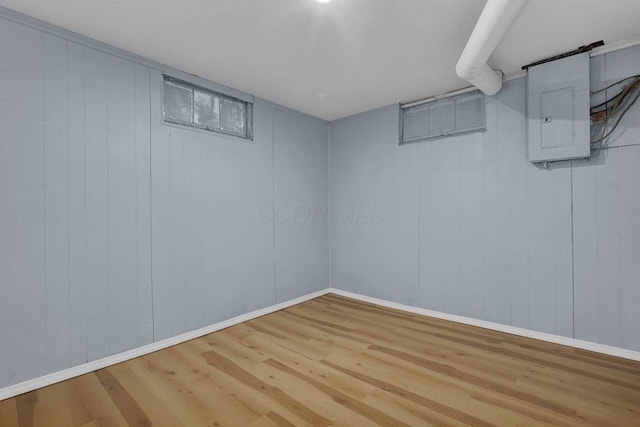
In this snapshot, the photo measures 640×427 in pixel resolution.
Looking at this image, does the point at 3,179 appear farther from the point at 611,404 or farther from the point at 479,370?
the point at 611,404

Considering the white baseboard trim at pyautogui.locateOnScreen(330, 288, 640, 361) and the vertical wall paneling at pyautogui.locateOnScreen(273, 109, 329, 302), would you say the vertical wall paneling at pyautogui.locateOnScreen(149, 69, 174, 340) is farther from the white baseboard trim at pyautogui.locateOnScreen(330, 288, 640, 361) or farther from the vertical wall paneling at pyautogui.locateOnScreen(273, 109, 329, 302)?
the white baseboard trim at pyautogui.locateOnScreen(330, 288, 640, 361)

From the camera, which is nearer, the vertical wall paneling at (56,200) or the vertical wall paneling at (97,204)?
the vertical wall paneling at (56,200)

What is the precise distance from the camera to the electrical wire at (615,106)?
2.47 metres

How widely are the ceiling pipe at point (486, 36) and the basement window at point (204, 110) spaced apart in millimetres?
2310

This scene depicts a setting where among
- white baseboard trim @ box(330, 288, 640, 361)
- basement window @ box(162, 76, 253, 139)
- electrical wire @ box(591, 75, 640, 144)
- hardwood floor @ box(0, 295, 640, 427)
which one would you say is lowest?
hardwood floor @ box(0, 295, 640, 427)

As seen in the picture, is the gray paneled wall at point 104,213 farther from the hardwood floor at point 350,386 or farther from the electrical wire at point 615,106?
the electrical wire at point 615,106

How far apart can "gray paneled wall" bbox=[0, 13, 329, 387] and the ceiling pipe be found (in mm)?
2337

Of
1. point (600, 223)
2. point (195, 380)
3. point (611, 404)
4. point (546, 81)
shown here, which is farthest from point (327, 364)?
point (546, 81)

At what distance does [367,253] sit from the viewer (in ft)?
13.8

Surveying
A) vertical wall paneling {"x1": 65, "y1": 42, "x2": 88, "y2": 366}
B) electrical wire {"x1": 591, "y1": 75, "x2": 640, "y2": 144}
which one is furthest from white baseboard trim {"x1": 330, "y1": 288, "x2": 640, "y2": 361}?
vertical wall paneling {"x1": 65, "y1": 42, "x2": 88, "y2": 366}

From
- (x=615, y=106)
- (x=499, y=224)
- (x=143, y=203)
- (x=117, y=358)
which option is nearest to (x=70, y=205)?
(x=143, y=203)

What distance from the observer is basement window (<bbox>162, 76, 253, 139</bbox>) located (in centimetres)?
290

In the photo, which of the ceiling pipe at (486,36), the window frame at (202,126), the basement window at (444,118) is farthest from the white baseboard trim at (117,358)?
the ceiling pipe at (486,36)

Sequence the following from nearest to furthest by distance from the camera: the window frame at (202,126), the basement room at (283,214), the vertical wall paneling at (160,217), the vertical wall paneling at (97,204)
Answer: the basement room at (283,214), the vertical wall paneling at (97,204), the vertical wall paneling at (160,217), the window frame at (202,126)
